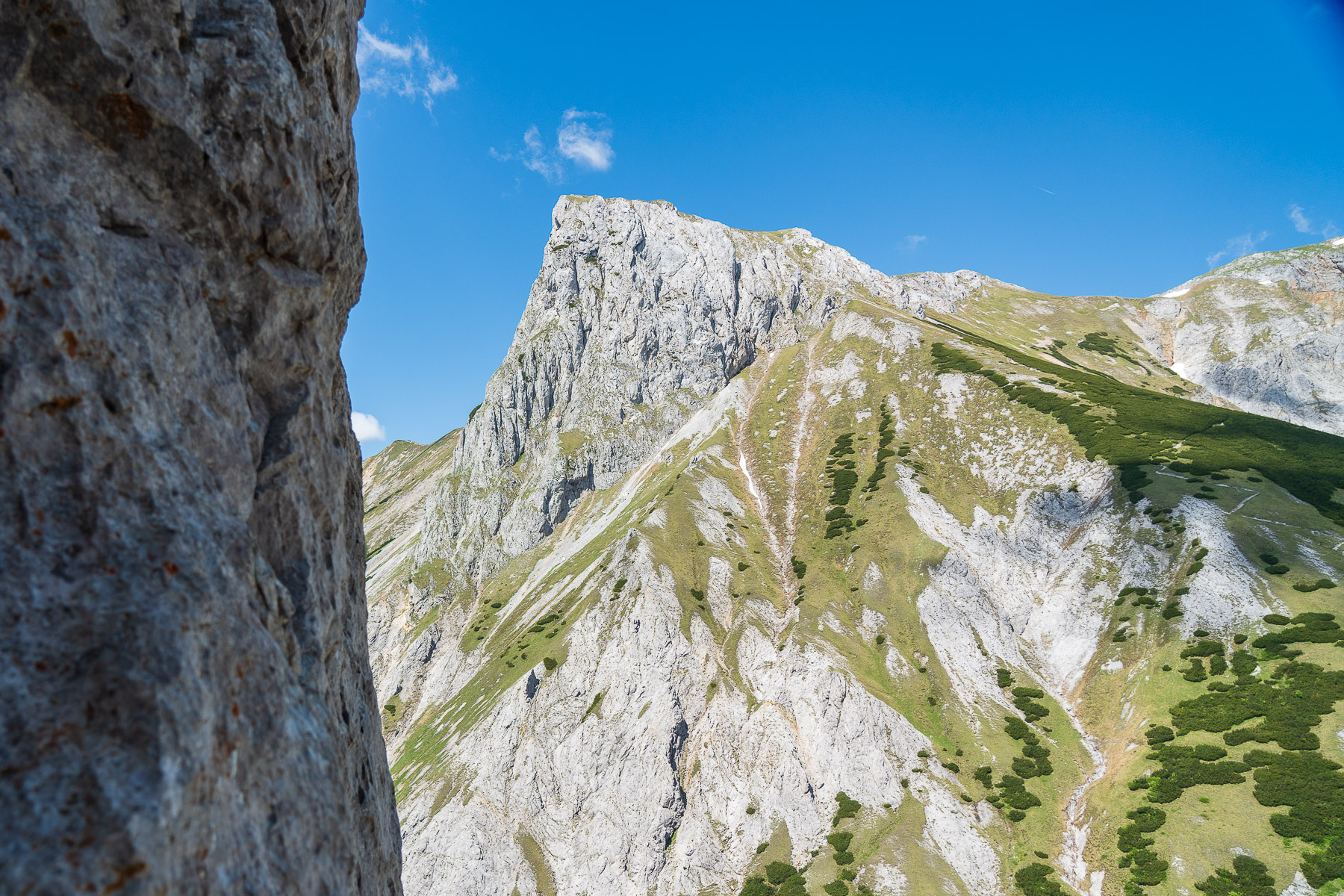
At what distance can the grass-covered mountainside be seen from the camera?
2023 inches

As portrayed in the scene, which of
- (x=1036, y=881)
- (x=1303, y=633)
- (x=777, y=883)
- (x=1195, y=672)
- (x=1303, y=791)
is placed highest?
(x=1303, y=633)

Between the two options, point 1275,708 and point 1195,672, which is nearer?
point 1275,708

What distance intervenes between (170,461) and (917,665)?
7970 cm

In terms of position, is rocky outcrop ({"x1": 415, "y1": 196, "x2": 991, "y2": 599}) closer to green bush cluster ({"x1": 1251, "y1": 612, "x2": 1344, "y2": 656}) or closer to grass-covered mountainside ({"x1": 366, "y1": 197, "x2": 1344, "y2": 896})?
grass-covered mountainside ({"x1": 366, "y1": 197, "x2": 1344, "y2": 896})

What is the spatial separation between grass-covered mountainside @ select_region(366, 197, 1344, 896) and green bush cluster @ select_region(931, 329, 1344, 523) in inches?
23.0

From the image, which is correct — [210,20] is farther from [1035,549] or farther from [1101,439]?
[1101,439]

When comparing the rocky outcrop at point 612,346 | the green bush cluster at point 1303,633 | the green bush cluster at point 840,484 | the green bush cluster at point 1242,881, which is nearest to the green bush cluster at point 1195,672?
the green bush cluster at point 1303,633

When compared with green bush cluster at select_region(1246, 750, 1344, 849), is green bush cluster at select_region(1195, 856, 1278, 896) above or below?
below

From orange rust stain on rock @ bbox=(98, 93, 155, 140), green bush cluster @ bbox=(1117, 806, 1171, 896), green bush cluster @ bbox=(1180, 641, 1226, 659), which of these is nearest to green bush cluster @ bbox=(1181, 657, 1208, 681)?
green bush cluster @ bbox=(1180, 641, 1226, 659)

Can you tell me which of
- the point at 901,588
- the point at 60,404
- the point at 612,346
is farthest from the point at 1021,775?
the point at 612,346

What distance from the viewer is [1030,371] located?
113250 mm

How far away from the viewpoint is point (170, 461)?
9.74 metres

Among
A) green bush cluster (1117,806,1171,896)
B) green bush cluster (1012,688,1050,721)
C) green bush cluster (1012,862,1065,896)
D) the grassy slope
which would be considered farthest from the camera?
green bush cluster (1012,688,1050,721)

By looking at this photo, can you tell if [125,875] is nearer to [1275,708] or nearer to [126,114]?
[126,114]
